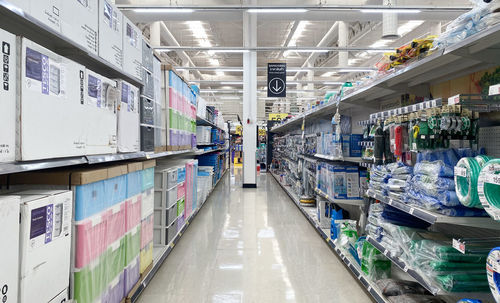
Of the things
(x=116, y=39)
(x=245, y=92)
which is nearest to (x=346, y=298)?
(x=116, y=39)

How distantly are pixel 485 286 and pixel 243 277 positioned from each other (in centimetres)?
201

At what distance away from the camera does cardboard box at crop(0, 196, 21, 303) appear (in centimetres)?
106

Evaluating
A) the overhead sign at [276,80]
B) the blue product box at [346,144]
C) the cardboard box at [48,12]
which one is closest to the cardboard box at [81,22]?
the cardboard box at [48,12]

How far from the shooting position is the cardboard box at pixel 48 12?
50.9 inches

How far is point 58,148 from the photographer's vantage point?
1.42 metres

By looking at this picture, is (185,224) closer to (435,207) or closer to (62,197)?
(62,197)

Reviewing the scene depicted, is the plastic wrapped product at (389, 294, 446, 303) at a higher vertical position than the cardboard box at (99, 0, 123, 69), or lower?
lower

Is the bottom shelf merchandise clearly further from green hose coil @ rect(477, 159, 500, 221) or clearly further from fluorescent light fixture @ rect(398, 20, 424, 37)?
fluorescent light fixture @ rect(398, 20, 424, 37)

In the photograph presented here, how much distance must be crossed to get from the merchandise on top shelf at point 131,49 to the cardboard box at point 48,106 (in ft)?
2.43

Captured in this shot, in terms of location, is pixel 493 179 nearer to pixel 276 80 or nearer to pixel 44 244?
pixel 44 244

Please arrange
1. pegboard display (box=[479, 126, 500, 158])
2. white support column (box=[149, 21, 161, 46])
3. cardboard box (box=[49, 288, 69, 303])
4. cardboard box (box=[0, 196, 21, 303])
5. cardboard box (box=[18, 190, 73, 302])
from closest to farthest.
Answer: cardboard box (box=[0, 196, 21, 303]) → cardboard box (box=[18, 190, 73, 302]) → cardboard box (box=[49, 288, 69, 303]) → pegboard display (box=[479, 126, 500, 158]) → white support column (box=[149, 21, 161, 46])

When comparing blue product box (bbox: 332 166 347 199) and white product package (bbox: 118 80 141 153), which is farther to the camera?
blue product box (bbox: 332 166 347 199)

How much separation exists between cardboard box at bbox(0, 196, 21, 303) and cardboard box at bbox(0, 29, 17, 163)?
0.17 meters

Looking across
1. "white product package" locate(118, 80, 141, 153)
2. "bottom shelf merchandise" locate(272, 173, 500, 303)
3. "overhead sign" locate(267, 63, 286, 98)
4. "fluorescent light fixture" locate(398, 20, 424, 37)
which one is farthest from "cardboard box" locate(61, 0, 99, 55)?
"fluorescent light fixture" locate(398, 20, 424, 37)
